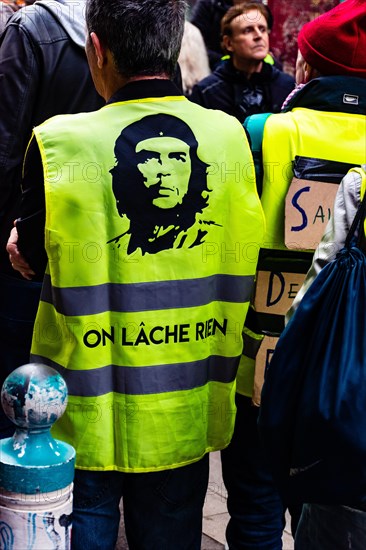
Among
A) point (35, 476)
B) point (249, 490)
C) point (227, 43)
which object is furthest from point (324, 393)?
point (227, 43)

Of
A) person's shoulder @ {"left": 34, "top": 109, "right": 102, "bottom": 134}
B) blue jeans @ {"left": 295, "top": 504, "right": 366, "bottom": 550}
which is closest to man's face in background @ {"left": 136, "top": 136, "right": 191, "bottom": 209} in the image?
person's shoulder @ {"left": 34, "top": 109, "right": 102, "bottom": 134}

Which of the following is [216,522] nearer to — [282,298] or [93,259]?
[282,298]

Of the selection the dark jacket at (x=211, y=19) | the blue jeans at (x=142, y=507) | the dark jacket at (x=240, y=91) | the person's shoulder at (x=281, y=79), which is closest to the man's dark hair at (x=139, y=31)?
the blue jeans at (x=142, y=507)

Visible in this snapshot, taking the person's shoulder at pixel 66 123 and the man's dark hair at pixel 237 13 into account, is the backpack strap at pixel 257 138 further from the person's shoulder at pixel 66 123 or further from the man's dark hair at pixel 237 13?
the man's dark hair at pixel 237 13

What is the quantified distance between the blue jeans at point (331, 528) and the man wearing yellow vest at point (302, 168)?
59cm

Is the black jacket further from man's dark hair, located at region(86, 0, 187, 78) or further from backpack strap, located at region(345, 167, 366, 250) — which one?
backpack strap, located at region(345, 167, 366, 250)

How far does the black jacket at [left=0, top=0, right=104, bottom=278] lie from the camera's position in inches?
125

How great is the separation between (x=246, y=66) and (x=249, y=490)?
3176 mm

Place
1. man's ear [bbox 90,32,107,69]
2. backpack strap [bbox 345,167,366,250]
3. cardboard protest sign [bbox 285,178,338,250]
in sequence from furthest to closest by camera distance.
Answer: cardboard protest sign [bbox 285,178,338,250] < man's ear [bbox 90,32,107,69] < backpack strap [bbox 345,167,366,250]

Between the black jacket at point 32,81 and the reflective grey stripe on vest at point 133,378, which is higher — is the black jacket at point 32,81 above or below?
above

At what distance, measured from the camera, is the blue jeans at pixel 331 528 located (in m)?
2.32

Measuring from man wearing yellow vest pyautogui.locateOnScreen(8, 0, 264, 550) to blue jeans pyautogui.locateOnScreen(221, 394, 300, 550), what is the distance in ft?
1.57

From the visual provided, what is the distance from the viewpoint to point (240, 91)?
563cm

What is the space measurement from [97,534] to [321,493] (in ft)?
2.37
